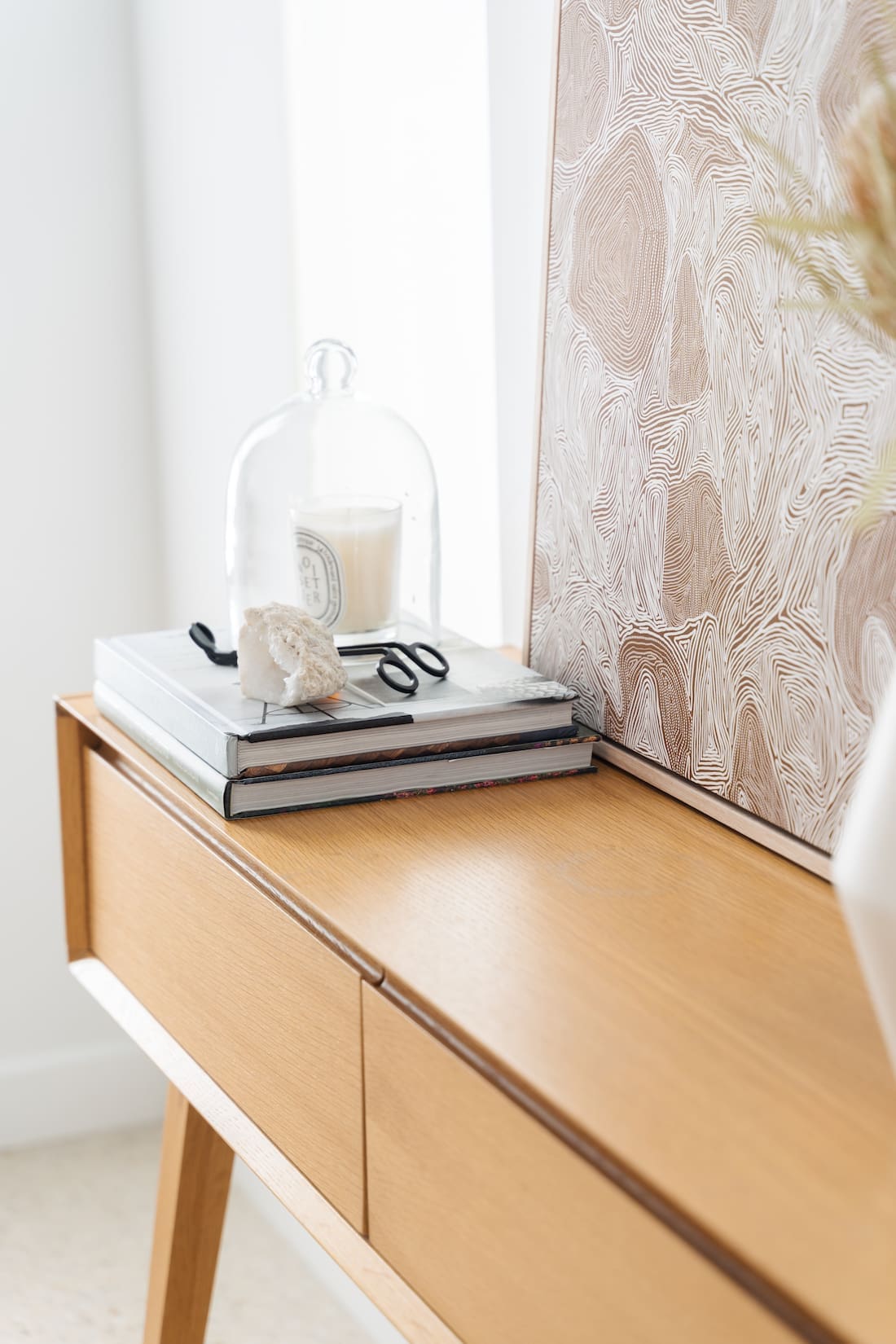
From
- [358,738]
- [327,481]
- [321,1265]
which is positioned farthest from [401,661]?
[321,1265]

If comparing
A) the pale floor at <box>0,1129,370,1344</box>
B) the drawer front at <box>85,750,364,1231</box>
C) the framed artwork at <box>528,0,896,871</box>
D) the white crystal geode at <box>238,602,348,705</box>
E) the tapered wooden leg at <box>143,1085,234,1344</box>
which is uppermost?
the framed artwork at <box>528,0,896,871</box>

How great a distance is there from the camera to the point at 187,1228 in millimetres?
1284

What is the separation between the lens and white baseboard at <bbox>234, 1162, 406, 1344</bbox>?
1638mm

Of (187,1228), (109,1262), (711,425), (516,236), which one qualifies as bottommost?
(109,1262)

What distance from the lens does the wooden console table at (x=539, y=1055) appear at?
0.47m

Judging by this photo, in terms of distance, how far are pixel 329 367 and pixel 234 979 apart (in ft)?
1.63

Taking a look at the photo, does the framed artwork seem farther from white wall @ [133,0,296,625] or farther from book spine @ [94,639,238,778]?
white wall @ [133,0,296,625]

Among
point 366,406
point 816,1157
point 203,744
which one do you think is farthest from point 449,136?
point 816,1157

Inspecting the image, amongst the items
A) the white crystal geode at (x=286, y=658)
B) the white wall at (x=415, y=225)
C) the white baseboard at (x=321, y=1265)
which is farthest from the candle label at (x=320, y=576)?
the white baseboard at (x=321, y=1265)

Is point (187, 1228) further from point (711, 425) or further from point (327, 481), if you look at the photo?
point (711, 425)

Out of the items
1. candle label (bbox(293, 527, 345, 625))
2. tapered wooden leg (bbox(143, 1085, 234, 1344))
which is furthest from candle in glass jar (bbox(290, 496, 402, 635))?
tapered wooden leg (bbox(143, 1085, 234, 1344))

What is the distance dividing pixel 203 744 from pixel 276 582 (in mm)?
281

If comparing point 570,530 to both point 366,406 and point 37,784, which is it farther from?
point 37,784

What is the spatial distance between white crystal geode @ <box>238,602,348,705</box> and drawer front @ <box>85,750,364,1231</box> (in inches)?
4.2
